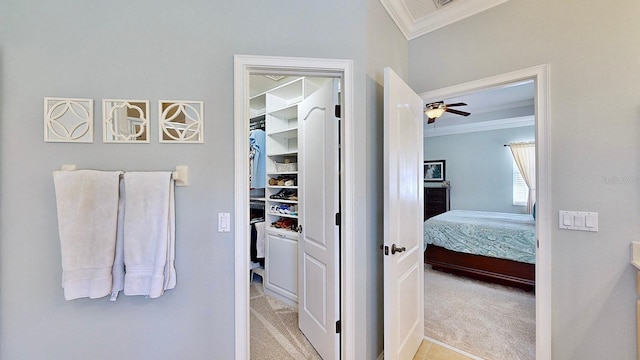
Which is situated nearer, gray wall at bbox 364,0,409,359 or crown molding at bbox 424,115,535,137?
gray wall at bbox 364,0,409,359

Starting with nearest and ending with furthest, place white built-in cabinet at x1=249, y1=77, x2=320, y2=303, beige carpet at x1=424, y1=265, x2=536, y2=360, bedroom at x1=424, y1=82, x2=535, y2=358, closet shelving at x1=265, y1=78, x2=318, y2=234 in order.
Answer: beige carpet at x1=424, y1=265, x2=536, y2=360 < white built-in cabinet at x1=249, y1=77, x2=320, y2=303 < closet shelving at x1=265, y1=78, x2=318, y2=234 < bedroom at x1=424, y1=82, x2=535, y2=358

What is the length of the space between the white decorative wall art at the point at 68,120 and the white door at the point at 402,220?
1.61 m

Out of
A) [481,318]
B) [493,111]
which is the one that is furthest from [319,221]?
[493,111]

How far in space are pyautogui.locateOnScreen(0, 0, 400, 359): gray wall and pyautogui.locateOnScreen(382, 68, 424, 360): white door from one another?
51 centimetres

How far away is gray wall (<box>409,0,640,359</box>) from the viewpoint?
1.40 meters

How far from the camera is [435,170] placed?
20.2ft

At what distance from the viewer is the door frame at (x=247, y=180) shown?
4.68 ft

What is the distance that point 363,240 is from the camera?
1.61 meters

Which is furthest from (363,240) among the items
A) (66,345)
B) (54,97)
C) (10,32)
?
(10,32)

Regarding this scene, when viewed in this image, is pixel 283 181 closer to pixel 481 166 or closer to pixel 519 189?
pixel 481 166

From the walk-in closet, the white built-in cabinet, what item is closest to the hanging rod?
the walk-in closet

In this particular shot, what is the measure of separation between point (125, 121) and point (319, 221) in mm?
1323

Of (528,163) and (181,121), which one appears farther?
(528,163)

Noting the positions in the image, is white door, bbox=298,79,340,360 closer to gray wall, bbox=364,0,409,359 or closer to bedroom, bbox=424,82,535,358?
gray wall, bbox=364,0,409,359
